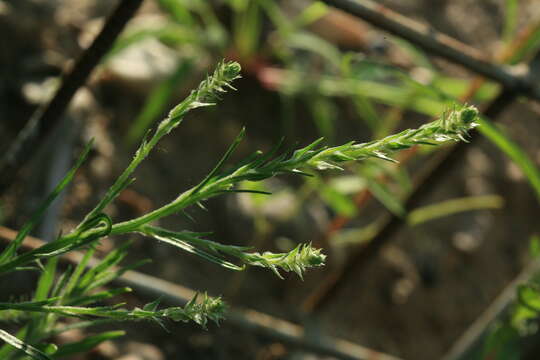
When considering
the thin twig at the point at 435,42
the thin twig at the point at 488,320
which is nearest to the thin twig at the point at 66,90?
the thin twig at the point at 435,42

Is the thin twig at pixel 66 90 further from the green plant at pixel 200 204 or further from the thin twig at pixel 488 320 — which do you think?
the thin twig at pixel 488 320

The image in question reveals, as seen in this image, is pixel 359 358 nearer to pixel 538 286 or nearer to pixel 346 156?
pixel 538 286

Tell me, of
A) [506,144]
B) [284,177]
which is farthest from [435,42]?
[284,177]

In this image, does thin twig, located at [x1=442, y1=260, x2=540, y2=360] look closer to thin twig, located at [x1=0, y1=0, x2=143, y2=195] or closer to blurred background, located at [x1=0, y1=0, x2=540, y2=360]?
blurred background, located at [x1=0, y1=0, x2=540, y2=360]

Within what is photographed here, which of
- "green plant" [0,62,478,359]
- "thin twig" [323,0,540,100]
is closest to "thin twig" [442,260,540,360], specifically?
"thin twig" [323,0,540,100]

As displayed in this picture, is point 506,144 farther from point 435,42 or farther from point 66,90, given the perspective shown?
point 66,90
